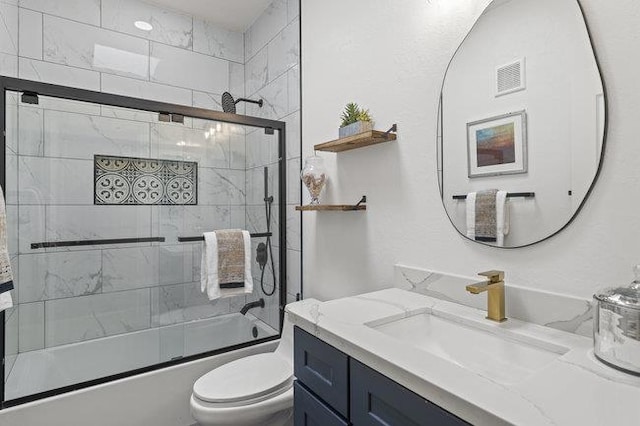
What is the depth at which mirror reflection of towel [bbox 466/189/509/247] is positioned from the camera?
1104 mm

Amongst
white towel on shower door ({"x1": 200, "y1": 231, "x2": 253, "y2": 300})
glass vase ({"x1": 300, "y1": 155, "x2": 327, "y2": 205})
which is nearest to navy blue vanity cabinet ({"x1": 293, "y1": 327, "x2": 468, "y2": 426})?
glass vase ({"x1": 300, "y1": 155, "x2": 327, "y2": 205})

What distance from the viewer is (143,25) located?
254 cm

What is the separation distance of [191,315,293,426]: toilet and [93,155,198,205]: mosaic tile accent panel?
39.7 inches

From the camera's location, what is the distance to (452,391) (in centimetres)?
63

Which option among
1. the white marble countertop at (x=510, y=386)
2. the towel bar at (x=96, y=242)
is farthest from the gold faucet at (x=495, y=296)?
the towel bar at (x=96, y=242)

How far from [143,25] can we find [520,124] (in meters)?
2.68

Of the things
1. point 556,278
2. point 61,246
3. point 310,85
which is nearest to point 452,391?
point 556,278

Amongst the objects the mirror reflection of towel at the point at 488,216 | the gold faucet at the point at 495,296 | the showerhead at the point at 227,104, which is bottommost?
the gold faucet at the point at 495,296

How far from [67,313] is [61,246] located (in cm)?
37

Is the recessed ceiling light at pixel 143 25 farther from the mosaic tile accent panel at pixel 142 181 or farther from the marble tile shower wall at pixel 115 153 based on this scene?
the mosaic tile accent panel at pixel 142 181

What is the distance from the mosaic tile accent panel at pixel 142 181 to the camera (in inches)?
75.5

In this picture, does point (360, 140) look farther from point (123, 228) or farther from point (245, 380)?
point (123, 228)

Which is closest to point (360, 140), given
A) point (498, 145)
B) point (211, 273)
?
point (498, 145)

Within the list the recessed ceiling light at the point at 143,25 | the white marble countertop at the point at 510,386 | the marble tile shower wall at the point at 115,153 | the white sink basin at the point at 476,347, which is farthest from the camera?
the recessed ceiling light at the point at 143,25
